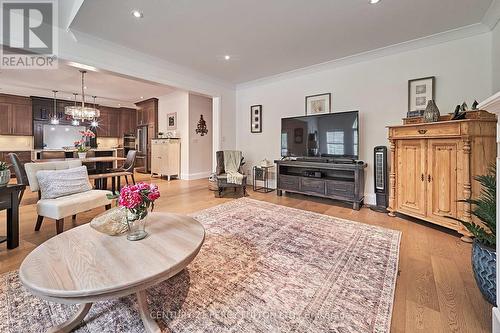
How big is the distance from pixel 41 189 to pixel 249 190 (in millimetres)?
3564

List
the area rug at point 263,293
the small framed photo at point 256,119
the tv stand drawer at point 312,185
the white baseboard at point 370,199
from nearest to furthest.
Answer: the area rug at point 263,293, the white baseboard at point 370,199, the tv stand drawer at point 312,185, the small framed photo at point 256,119

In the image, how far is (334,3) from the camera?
8.18 feet


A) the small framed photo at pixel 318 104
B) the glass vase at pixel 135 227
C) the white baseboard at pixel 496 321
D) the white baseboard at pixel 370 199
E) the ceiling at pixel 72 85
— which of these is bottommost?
the white baseboard at pixel 496 321

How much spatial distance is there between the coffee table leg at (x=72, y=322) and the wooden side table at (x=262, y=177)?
3.93 meters

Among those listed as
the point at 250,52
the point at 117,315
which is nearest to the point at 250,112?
the point at 250,52

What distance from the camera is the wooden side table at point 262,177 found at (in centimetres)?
512

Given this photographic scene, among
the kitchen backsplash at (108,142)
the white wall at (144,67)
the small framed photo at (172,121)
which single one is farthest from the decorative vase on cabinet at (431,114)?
the kitchen backsplash at (108,142)

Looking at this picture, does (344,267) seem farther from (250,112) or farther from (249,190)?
(250,112)

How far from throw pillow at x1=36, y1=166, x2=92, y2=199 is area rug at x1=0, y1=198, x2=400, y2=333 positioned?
1.12 meters

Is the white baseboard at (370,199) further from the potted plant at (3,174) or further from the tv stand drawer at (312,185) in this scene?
the potted plant at (3,174)

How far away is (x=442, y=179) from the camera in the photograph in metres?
2.69

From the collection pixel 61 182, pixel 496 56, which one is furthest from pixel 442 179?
pixel 61 182

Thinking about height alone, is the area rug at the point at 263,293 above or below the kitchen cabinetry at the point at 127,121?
below

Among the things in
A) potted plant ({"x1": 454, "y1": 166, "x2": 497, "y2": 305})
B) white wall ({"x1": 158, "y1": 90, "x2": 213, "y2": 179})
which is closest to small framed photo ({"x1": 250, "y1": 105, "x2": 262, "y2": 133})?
white wall ({"x1": 158, "y1": 90, "x2": 213, "y2": 179})
